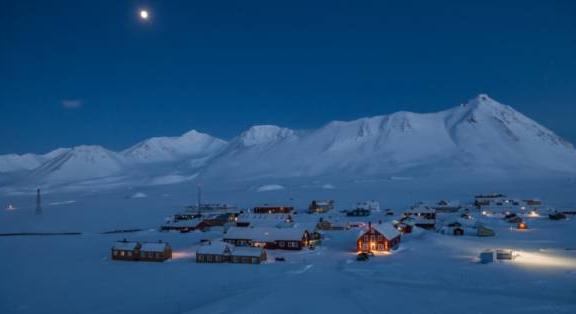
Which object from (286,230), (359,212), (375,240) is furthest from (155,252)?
(359,212)

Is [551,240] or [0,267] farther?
[551,240]

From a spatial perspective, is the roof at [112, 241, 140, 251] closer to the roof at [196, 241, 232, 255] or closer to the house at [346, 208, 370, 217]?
the roof at [196, 241, 232, 255]

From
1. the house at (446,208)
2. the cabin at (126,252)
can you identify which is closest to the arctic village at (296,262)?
the cabin at (126,252)

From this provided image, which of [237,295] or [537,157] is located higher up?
[537,157]

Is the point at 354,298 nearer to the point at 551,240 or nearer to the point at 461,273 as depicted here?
the point at 461,273

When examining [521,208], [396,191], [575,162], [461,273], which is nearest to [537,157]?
[575,162]

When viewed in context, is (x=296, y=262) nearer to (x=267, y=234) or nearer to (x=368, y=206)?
(x=267, y=234)

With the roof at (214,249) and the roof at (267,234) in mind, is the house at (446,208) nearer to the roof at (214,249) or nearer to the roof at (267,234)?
the roof at (267,234)

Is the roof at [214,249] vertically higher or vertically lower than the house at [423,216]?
lower
